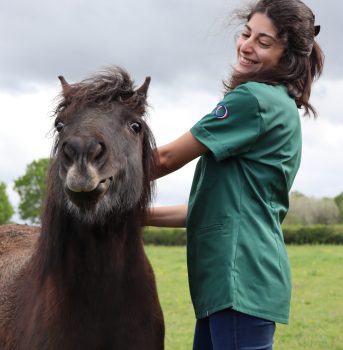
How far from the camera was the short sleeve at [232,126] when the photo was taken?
3.68m

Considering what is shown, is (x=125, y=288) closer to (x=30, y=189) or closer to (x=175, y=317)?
(x=175, y=317)

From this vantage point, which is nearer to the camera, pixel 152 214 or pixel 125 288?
pixel 125 288

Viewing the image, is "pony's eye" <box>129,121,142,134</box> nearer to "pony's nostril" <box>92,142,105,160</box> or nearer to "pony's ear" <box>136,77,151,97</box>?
"pony's ear" <box>136,77,151,97</box>

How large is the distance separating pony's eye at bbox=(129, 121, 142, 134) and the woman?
7.0 inches

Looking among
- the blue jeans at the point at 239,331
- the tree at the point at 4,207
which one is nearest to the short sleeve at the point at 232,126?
the blue jeans at the point at 239,331

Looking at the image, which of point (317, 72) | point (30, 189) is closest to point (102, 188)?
point (317, 72)

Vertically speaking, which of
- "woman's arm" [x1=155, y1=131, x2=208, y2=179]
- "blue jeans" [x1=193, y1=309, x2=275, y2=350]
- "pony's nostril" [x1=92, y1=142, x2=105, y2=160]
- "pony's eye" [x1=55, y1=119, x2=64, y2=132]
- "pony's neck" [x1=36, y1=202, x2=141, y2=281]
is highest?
"pony's eye" [x1=55, y1=119, x2=64, y2=132]

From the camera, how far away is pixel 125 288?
13.2 feet

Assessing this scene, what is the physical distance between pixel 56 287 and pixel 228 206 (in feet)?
3.92

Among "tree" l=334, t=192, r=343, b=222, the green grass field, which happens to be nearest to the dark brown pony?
the green grass field

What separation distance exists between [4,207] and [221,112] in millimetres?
73843

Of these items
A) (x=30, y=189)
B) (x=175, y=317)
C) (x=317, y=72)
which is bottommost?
(x=175, y=317)

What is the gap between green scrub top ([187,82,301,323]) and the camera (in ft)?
12.0

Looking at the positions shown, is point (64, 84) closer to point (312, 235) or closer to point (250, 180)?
point (250, 180)
